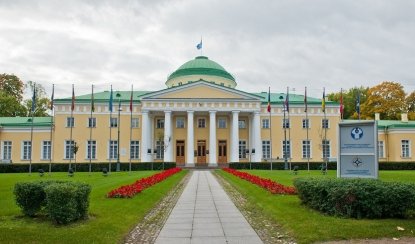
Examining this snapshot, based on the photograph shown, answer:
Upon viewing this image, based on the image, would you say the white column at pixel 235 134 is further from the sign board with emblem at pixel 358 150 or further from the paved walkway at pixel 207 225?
the sign board with emblem at pixel 358 150

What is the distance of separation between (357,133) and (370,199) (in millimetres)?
3880

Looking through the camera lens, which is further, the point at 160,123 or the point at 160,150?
the point at 160,123

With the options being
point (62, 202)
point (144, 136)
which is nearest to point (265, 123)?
point (144, 136)

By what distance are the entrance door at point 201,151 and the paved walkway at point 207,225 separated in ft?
128

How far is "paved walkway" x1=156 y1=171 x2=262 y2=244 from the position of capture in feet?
29.5

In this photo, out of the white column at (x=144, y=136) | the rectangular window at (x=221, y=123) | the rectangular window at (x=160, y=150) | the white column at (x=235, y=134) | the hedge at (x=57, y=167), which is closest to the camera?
the hedge at (x=57, y=167)

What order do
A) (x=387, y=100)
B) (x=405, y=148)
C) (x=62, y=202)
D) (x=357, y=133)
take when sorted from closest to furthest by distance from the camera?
(x=62, y=202) < (x=357, y=133) < (x=405, y=148) < (x=387, y=100)

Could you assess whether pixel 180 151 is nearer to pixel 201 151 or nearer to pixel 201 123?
pixel 201 151

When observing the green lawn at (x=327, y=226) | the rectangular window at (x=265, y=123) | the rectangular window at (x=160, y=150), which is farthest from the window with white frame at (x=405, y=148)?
the green lawn at (x=327, y=226)

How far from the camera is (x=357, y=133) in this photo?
14047mm

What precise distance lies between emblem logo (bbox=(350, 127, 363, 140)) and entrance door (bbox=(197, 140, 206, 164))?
40787 mm

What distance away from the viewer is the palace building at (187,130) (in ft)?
169

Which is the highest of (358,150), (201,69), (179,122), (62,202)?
(201,69)

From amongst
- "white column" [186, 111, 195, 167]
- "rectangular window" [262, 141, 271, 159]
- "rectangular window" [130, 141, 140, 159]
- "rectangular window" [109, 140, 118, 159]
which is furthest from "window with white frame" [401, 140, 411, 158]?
"rectangular window" [109, 140, 118, 159]
